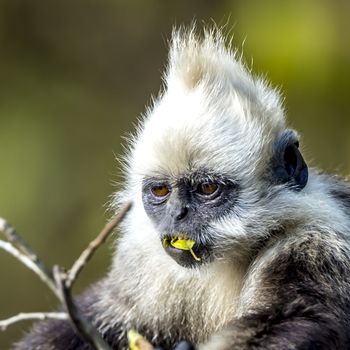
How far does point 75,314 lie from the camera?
3.73 m

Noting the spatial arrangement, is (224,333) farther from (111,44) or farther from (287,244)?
(111,44)

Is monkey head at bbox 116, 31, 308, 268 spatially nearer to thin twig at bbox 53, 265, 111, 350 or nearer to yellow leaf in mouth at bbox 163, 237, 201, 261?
yellow leaf in mouth at bbox 163, 237, 201, 261

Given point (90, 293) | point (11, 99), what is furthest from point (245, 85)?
point (11, 99)

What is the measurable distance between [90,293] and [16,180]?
665 centimetres

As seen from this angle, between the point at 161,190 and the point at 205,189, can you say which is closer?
the point at 205,189

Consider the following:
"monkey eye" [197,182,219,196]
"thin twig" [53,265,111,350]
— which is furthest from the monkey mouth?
"thin twig" [53,265,111,350]

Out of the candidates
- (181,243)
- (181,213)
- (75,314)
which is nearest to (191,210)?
(181,213)

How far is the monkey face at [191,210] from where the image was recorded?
Result: 19.1ft

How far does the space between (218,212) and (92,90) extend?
890cm

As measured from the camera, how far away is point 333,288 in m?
5.48

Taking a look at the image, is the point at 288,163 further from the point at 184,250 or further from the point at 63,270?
the point at 63,270

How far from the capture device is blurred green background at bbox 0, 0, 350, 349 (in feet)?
42.2

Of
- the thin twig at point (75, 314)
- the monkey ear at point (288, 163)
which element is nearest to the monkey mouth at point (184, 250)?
the monkey ear at point (288, 163)

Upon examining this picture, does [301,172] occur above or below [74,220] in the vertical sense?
above
